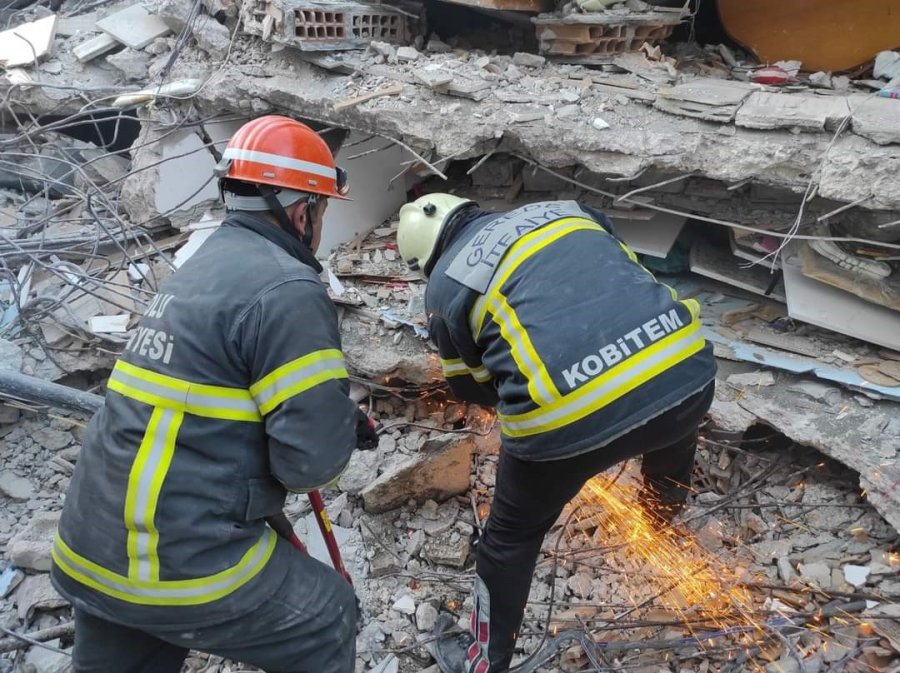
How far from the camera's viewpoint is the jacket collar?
2.10 m

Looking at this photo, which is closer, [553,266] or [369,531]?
[553,266]

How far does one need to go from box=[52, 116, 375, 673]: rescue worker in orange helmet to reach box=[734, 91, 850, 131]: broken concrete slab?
2443 millimetres

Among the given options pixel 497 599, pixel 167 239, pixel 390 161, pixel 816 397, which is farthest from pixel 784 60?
pixel 167 239

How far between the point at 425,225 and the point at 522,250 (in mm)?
553

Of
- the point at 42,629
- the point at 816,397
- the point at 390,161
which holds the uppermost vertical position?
the point at 390,161

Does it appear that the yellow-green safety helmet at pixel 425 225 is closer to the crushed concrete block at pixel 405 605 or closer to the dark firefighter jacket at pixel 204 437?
the dark firefighter jacket at pixel 204 437

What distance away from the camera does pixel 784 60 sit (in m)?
4.29

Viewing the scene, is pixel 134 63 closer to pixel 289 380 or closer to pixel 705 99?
pixel 705 99

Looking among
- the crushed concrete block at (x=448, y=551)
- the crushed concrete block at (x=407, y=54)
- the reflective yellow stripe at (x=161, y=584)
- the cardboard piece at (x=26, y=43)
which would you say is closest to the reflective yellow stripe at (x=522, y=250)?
the reflective yellow stripe at (x=161, y=584)

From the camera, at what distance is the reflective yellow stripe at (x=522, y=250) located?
2221 millimetres

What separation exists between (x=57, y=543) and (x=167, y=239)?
3.53m

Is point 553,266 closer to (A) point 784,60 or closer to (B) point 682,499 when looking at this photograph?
(B) point 682,499

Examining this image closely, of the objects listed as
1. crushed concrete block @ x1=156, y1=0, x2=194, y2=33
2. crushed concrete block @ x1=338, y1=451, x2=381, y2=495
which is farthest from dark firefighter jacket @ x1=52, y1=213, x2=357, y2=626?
crushed concrete block @ x1=156, y1=0, x2=194, y2=33

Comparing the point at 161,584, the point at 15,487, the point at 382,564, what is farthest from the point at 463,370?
the point at 15,487
